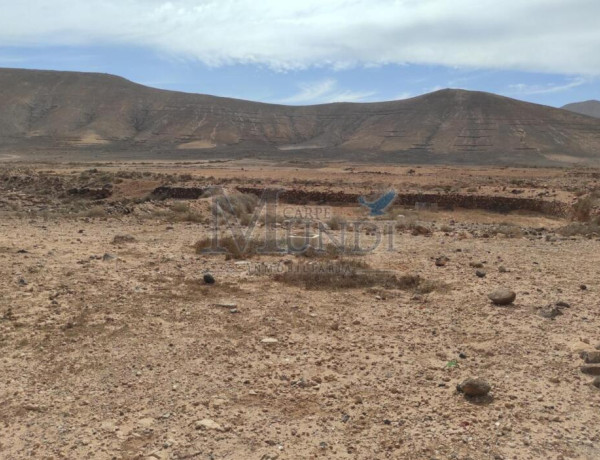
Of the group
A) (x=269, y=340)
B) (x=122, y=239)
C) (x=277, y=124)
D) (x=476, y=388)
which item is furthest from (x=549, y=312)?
(x=277, y=124)

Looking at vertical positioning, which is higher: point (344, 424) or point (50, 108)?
point (50, 108)

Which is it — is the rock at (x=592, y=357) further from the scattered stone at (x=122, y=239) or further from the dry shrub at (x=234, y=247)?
the scattered stone at (x=122, y=239)

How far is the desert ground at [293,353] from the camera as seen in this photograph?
4070 mm

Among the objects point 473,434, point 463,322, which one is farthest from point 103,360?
point 463,322

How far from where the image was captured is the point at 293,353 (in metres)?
5.66

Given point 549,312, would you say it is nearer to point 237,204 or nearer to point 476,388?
point 476,388

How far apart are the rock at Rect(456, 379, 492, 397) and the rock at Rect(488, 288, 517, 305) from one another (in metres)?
2.49

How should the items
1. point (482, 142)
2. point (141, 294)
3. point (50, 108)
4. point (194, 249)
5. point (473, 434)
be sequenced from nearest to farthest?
point (473, 434) → point (141, 294) → point (194, 249) → point (482, 142) → point (50, 108)

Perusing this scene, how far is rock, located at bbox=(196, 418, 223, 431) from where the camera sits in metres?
4.21

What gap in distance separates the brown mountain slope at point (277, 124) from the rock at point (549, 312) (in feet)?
212

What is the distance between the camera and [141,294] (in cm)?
735

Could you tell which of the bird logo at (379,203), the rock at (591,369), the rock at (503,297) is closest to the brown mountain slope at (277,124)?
the bird logo at (379,203)

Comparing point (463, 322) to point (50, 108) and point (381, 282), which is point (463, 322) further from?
point (50, 108)

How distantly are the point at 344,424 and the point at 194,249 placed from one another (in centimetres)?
684
